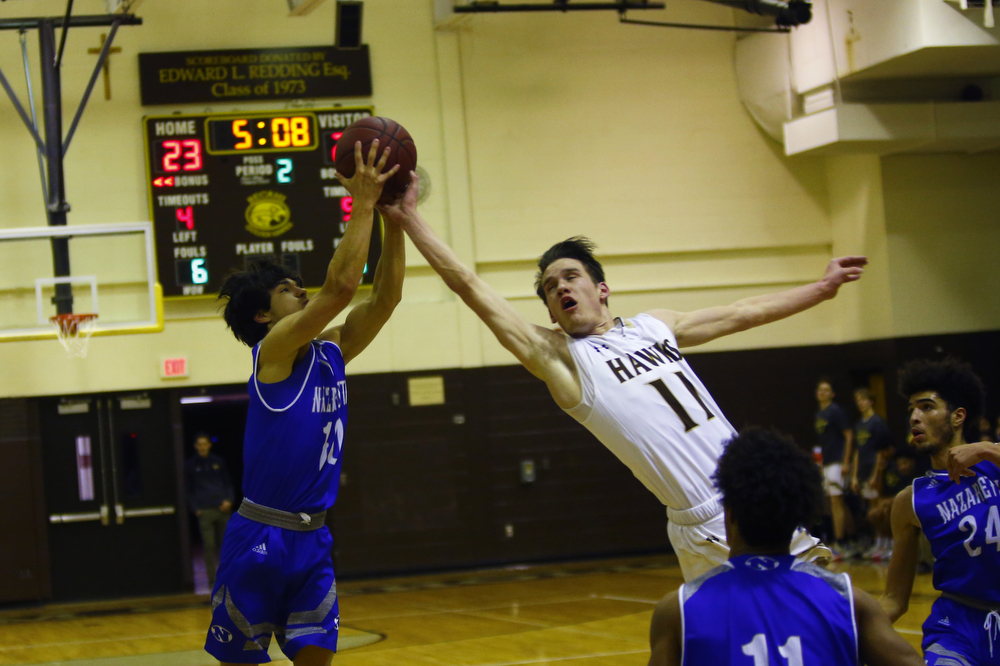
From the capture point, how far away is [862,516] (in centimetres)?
1009

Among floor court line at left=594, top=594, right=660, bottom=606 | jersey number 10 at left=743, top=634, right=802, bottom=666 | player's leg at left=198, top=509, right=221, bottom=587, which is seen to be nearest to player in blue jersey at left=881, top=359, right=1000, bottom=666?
jersey number 10 at left=743, top=634, right=802, bottom=666

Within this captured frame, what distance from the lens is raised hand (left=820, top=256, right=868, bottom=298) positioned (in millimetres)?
3537

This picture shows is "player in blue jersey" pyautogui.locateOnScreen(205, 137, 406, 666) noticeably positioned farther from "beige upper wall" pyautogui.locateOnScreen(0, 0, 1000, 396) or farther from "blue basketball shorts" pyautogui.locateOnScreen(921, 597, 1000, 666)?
"beige upper wall" pyautogui.locateOnScreen(0, 0, 1000, 396)

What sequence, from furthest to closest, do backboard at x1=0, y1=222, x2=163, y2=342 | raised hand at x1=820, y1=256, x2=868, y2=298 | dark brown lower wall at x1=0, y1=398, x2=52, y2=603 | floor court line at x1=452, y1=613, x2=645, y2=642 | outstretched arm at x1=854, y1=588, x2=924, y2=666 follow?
dark brown lower wall at x1=0, y1=398, x2=52, y2=603 < backboard at x1=0, y1=222, x2=163, y2=342 < floor court line at x1=452, y1=613, x2=645, y2=642 < raised hand at x1=820, y1=256, x2=868, y2=298 < outstretched arm at x1=854, y1=588, x2=924, y2=666

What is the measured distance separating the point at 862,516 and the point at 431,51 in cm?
647

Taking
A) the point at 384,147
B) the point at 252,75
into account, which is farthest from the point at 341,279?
the point at 252,75

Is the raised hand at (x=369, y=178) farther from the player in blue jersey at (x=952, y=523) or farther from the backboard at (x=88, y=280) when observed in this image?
the backboard at (x=88, y=280)

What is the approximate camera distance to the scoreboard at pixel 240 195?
995 centimetres

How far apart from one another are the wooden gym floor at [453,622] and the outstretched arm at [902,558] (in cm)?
269

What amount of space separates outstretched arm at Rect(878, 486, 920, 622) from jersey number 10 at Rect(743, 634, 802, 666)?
1.26 m

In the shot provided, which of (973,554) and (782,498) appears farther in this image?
(973,554)

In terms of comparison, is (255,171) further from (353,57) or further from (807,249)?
(807,249)

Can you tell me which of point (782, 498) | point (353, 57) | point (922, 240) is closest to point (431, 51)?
point (353, 57)

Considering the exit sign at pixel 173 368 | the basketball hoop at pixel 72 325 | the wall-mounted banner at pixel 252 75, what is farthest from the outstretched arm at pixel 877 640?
the wall-mounted banner at pixel 252 75
